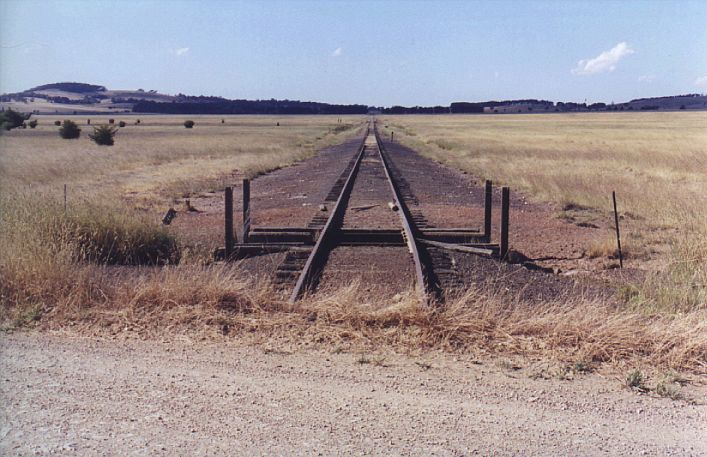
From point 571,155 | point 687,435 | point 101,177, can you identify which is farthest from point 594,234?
point 571,155

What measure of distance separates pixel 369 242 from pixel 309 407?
7641 mm

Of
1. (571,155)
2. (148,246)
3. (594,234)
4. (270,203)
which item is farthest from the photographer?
(571,155)

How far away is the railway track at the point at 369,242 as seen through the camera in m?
8.95

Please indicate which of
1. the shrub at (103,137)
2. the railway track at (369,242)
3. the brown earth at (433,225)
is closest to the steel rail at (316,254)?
the railway track at (369,242)

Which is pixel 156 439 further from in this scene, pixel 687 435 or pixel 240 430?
pixel 687 435

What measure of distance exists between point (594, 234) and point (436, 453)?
1134 cm

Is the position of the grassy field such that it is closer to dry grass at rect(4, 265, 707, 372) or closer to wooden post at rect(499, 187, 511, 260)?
dry grass at rect(4, 265, 707, 372)

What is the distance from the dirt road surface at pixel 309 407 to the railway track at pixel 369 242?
1599mm

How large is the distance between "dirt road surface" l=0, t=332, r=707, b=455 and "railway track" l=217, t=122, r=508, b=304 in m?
1.60

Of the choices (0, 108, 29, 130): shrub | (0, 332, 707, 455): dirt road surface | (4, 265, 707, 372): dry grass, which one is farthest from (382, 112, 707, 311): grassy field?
(0, 108, 29, 130): shrub

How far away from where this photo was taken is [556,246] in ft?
43.7

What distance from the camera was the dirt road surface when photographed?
438 centimetres

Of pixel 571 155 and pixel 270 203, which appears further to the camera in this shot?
pixel 571 155

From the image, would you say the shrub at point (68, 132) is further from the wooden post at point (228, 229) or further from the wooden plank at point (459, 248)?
the wooden plank at point (459, 248)
